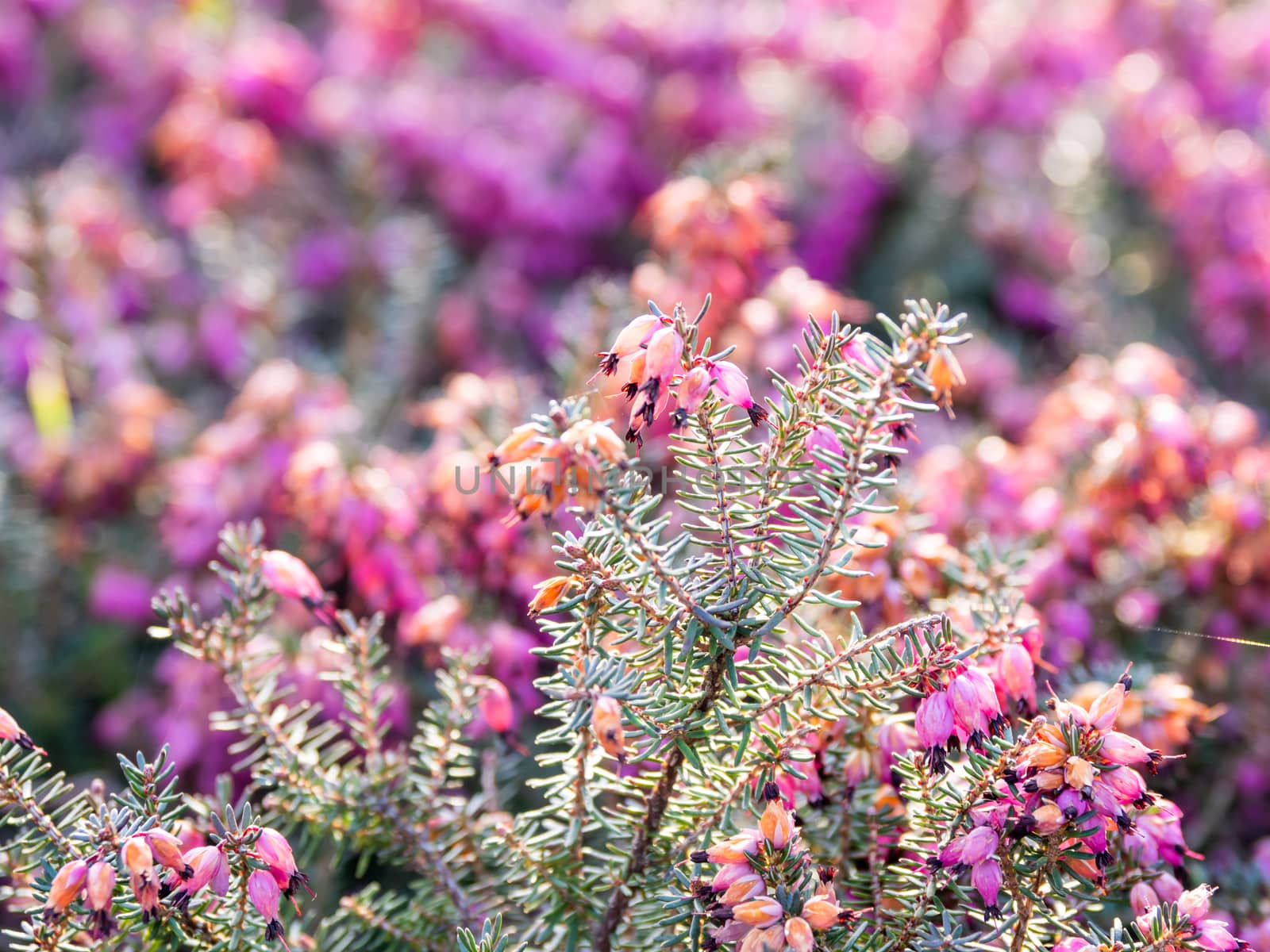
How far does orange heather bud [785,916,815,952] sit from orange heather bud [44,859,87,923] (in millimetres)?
514

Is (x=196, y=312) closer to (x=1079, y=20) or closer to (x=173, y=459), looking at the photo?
(x=173, y=459)

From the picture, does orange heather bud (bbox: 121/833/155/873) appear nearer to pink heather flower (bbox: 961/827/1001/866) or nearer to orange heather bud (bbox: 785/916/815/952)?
orange heather bud (bbox: 785/916/815/952)

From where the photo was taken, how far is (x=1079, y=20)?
339cm

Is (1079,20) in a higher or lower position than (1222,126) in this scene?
higher

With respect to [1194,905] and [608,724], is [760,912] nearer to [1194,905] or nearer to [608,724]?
[608,724]

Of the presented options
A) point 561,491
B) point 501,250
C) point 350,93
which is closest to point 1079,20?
point 501,250

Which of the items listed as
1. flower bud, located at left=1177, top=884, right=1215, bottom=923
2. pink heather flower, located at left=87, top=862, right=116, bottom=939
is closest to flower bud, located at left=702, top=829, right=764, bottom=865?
flower bud, located at left=1177, top=884, right=1215, bottom=923

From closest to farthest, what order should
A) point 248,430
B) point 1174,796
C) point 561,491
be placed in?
point 561,491, point 1174,796, point 248,430

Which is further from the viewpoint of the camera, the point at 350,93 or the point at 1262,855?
the point at 350,93

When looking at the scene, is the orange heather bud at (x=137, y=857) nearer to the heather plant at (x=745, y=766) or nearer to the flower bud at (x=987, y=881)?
the heather plant at (x=745, y=766)

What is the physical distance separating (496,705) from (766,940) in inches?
17.2

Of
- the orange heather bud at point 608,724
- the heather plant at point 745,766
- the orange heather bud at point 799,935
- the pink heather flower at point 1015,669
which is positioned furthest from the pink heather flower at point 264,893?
the pink heather flower at point 1015,669

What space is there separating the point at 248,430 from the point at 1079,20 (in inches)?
116

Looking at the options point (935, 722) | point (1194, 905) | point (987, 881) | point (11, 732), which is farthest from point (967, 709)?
point (11, 732)
